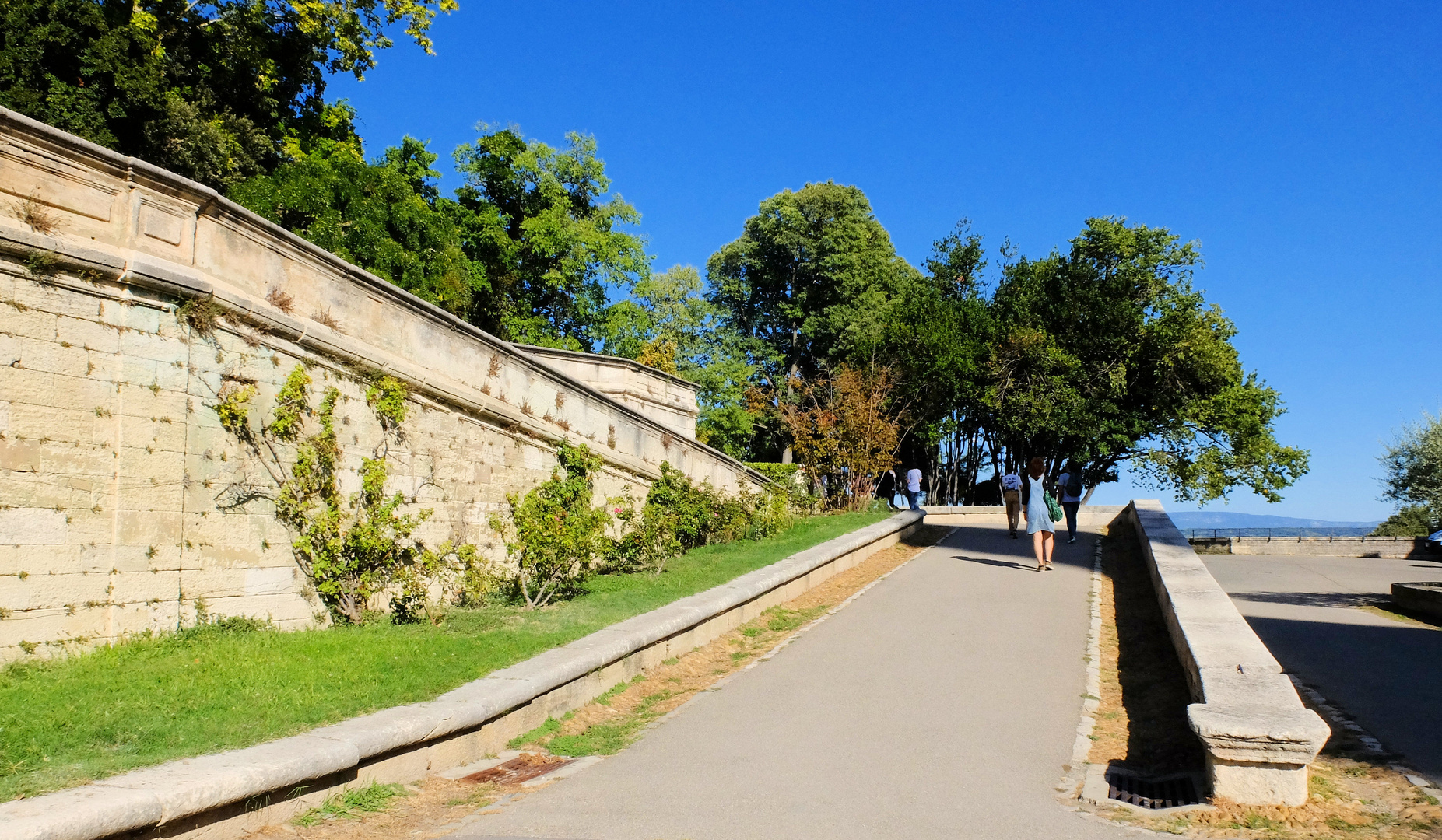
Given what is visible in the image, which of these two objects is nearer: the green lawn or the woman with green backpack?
the green lawn

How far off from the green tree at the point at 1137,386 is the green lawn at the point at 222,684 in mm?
25847

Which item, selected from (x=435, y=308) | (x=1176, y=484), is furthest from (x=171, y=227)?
(x=1176, y=484)

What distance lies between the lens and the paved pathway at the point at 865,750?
4562 millimetres

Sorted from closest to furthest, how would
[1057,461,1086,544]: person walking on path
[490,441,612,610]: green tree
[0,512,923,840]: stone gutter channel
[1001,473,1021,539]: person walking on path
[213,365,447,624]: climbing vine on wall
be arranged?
[0,512,923,840]: stone gutter channel → [213,365,447,624]: climbing vine on wall → [490,441,612,610]: green tree → [1057,461,1086,544]: person walking on path → [1001,473,1021,539]: person walking on path

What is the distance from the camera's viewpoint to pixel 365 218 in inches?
784

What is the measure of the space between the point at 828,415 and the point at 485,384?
13.2 m

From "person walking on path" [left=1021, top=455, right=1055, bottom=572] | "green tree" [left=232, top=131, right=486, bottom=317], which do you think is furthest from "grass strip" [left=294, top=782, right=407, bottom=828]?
"green tree" [left=232, top=131, right=486, bottom=317]

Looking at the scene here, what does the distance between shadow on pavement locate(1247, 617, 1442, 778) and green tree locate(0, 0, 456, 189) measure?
20319mm

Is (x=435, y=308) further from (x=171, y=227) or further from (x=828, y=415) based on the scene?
(x=828, y=415)

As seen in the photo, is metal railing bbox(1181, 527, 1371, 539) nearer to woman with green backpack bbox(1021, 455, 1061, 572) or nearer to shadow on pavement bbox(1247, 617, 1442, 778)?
woman with green backpack bbox(1021, 455, 1061, 572)

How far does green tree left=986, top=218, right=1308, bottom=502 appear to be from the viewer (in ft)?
100

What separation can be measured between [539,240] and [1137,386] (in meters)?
21.5

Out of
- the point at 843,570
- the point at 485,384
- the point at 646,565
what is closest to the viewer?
the point at 485,384

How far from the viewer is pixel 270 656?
19.7 feet
